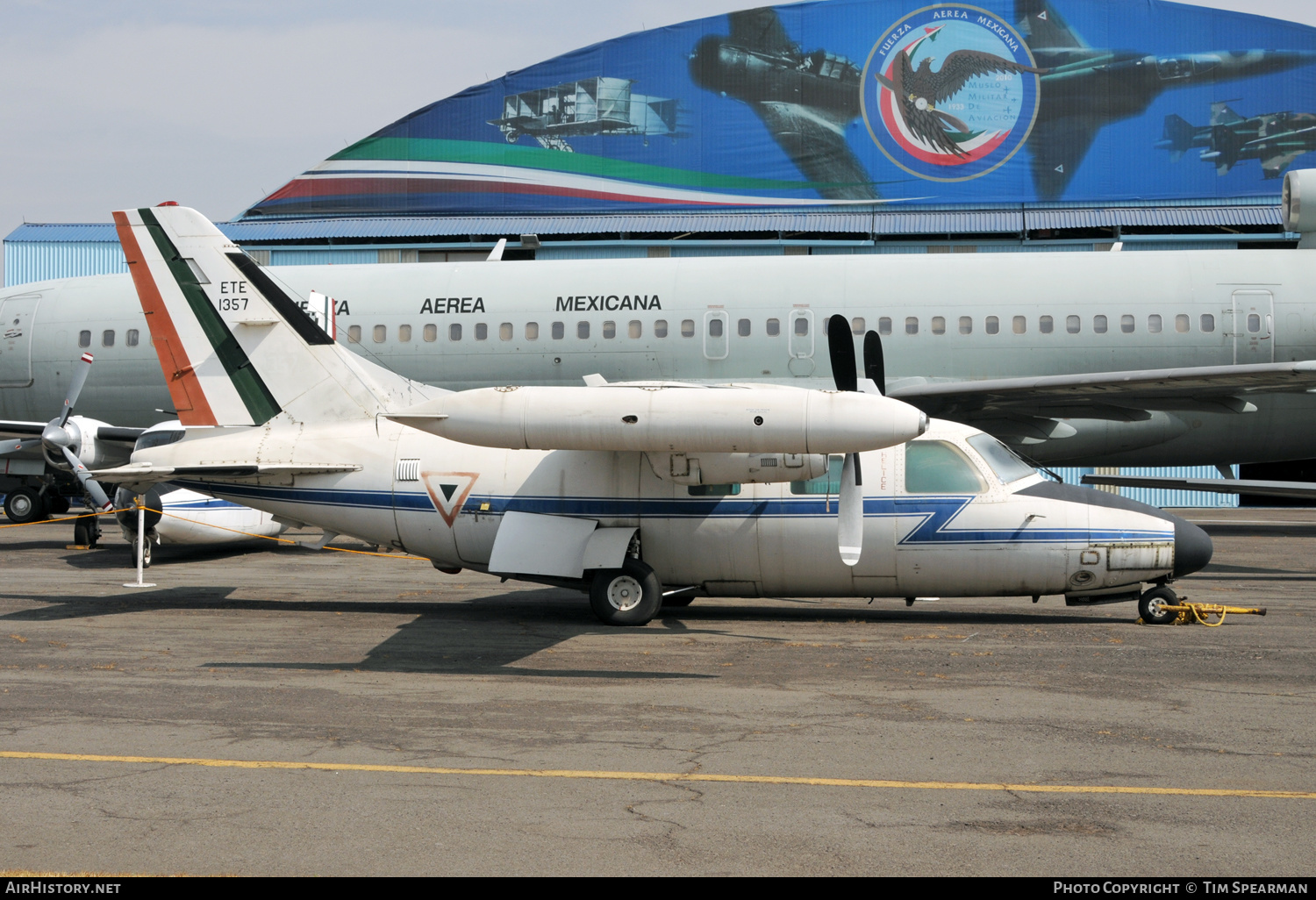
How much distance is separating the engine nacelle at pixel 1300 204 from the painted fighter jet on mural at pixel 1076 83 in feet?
57.7

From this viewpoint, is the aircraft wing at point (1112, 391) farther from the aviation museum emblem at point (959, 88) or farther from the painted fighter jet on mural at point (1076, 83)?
the aviation museum emblem at point (959, 88)

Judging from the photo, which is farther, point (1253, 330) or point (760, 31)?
point (760, 31)

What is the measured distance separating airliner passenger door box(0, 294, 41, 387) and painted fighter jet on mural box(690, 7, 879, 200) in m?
25.0

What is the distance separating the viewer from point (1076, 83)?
39.7 metres

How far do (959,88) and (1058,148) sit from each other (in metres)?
4.01

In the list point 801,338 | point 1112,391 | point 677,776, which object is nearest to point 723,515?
point 677,776

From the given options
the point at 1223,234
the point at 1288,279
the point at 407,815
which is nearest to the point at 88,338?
the point at 407,815

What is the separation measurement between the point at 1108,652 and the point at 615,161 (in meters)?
33.7

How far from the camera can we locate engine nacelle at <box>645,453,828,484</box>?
12.8 m

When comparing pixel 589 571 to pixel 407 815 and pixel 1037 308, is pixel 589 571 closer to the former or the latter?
pixel 407 815

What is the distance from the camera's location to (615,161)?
4200 centimetres

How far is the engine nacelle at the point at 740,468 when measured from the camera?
1275cm

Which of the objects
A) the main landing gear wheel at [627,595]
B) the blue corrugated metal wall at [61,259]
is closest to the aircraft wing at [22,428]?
the main landing gear wheel at [627,595]

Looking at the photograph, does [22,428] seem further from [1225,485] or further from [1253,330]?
[1253,330]
